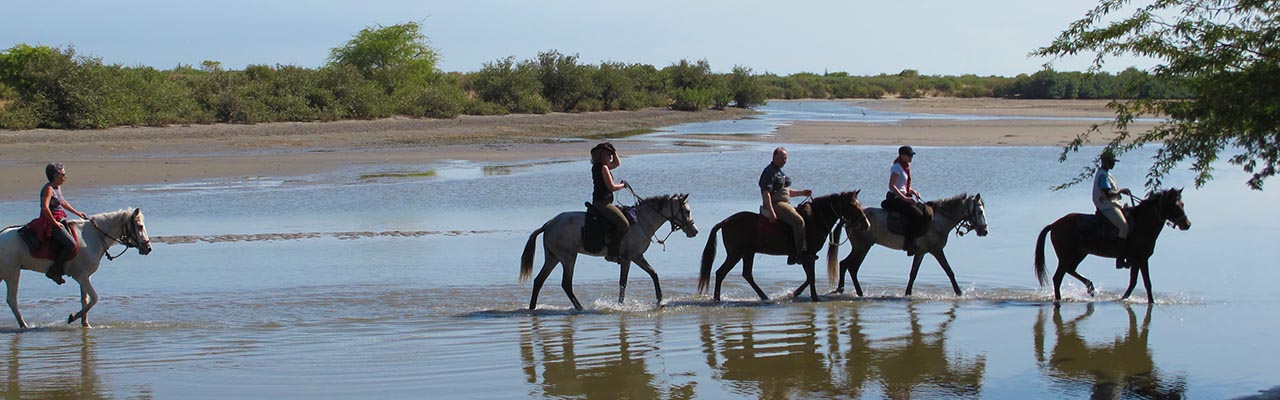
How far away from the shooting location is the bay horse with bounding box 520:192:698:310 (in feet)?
Result: 36.5

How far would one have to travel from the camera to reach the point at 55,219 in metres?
10.1

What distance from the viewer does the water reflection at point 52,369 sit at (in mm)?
7871

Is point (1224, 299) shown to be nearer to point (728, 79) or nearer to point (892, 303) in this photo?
point (892, 303)

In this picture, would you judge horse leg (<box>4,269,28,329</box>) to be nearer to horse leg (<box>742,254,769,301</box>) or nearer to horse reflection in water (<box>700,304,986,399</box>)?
horse reflection in water (<box>700,304,986,399</box>)

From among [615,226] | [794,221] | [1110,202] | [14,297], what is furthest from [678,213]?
[14,297]

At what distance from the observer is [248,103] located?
1431 inches

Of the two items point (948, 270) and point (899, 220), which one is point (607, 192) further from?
point (948, 270)

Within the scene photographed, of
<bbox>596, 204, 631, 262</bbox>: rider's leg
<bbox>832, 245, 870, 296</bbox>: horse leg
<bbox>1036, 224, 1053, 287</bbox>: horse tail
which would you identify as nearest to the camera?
<bbox>596, 204, 631, 262</bbox>: rider's leg

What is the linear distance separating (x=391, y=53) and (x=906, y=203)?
147 feet

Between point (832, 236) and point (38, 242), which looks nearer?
point (38, 242)

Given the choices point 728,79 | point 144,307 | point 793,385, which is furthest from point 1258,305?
point 728,79

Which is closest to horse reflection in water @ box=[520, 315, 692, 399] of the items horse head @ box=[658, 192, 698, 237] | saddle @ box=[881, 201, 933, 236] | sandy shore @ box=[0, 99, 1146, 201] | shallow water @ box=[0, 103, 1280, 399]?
shallow water @ box=[0, 103, 1280, 399]

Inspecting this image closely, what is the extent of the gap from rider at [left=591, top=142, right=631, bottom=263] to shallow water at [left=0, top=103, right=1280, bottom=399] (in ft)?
2.41

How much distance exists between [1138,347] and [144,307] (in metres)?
8.88
